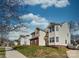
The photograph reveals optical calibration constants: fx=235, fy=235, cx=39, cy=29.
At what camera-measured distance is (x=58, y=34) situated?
3793 millimetres

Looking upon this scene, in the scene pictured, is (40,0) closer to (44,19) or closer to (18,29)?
(44,19)

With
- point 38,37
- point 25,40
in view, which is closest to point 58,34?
point 38,37

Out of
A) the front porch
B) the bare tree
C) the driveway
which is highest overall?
the bare tree

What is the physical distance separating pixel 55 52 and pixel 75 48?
0.33m

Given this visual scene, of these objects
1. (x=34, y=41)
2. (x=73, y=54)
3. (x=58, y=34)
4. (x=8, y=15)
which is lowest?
(x=73, y=54)

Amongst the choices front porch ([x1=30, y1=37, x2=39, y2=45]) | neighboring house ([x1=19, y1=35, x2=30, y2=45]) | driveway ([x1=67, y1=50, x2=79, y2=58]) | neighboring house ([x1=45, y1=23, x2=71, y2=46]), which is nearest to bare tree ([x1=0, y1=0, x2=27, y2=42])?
neighboring house ([x1=19, y1=35, x2=30, y2=45])

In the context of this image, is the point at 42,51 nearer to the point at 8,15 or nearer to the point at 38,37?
the point at 38,37

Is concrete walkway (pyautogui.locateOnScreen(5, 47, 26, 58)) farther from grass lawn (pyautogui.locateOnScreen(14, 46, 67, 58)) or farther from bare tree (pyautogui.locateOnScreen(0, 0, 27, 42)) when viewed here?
bare tree (pyautogui.locateOnScreen(0, 0, 27, 42))

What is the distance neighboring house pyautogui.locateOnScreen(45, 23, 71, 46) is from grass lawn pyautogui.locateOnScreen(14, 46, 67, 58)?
100 mm

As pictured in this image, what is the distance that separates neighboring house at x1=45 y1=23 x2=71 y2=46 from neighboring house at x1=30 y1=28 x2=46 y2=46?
7cm

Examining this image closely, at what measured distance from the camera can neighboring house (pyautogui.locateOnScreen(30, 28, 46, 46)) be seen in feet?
12.5

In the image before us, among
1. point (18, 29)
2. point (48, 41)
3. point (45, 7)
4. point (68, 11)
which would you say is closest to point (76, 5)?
point (68, 11)

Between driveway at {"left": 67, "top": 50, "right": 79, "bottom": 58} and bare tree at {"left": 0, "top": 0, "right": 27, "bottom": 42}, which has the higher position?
bare tree at {"left": 0, "top": 0, "right": 27, "bottom": 42}

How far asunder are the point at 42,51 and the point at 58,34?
1.25 feet
